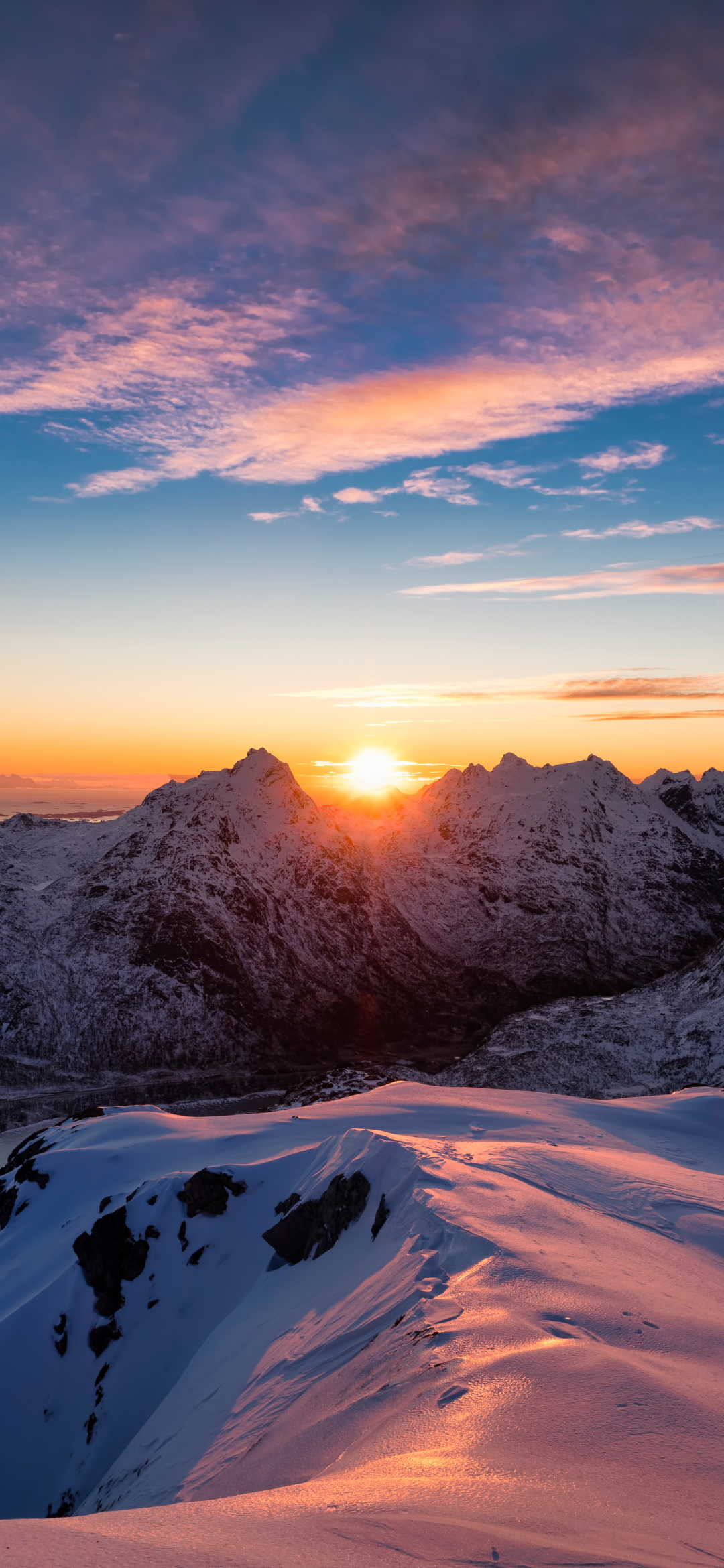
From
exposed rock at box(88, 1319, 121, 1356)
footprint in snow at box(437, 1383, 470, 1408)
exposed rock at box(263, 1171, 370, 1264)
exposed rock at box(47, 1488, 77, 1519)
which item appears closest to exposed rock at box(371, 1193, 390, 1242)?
exposed rock at box(263, 1171, 370, 1264)

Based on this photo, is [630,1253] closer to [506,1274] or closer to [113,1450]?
[506,1274]

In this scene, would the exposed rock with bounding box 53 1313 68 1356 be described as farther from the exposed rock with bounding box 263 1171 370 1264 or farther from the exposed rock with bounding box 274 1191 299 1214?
the exposed rock with bounding box 263 1171 370 1264

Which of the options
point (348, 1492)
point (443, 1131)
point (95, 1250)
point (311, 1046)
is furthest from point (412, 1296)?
point (311, 1046)

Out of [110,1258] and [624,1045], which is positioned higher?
[110,1258]

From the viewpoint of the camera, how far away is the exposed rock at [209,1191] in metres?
43.3

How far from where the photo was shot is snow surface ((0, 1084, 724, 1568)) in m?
10.4

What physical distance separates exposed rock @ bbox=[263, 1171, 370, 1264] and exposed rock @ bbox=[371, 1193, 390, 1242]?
2.20 metres

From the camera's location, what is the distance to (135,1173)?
51.4 meters

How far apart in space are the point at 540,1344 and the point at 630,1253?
9.40 m

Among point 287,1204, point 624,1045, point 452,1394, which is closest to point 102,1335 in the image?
point 287,1204

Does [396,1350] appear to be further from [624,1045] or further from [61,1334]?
[624,1045]

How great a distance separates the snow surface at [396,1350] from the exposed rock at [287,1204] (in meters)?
0.73

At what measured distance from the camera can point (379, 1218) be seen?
30172 millimetres

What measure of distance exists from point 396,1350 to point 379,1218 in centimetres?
1175
